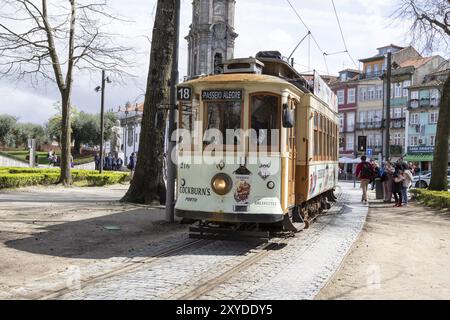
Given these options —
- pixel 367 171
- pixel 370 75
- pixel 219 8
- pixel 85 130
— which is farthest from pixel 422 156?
pixel 85 130

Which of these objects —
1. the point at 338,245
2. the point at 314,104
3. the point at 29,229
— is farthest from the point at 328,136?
the point at 29,229

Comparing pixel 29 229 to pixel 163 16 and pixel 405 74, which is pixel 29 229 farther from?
pixel 405 74

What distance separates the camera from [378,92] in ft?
235

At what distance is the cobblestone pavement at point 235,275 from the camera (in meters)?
6.73

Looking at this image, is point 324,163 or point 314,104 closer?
point 314,104

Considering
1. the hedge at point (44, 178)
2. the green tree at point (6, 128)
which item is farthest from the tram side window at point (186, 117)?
the green tree at point (6, 128)

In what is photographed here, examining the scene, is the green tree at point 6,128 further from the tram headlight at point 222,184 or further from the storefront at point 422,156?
the tram headlight at point 222,184

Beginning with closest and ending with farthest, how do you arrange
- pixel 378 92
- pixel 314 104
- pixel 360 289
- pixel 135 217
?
pixel 360 289
pixel 314 104
pixel 135 217
pixel 378 92

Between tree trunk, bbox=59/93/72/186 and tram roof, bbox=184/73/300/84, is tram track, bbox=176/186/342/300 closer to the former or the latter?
tram roof, bbox=184/73/300/84

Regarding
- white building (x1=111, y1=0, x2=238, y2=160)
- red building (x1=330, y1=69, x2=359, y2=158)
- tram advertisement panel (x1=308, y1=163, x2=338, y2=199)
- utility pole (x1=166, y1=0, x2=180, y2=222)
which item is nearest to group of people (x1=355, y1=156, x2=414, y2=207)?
tram advertisement panel (x1=308, y1=163, x2=338, y2=199)

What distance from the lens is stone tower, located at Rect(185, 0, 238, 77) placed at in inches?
2468

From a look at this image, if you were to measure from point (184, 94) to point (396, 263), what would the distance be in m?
4.70

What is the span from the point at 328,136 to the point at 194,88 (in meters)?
6.12

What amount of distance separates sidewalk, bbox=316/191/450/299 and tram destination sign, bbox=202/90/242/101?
336cm
